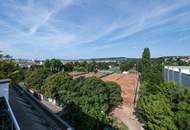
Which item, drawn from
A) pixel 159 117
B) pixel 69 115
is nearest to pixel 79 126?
pixel 69 115

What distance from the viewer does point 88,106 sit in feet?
73.2

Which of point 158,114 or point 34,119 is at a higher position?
point 34,119

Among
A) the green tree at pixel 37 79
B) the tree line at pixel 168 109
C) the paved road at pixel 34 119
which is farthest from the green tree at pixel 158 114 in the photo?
the green tree at pixel 37 79

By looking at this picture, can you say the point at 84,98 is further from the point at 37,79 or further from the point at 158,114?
the point at 37,79

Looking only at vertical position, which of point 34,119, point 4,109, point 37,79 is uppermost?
point 4,109

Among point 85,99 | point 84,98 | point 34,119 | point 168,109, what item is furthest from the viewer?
point 84,98

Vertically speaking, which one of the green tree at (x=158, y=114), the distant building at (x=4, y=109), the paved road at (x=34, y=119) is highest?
the distant building at (x=4, y=109)

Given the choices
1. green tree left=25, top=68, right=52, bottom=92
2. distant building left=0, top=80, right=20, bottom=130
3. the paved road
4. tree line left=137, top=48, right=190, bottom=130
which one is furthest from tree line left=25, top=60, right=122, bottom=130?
distant building left=0, top=80, right=20, bottom=130

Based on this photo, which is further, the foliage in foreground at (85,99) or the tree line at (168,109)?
the foliage in foreground at (85,99)

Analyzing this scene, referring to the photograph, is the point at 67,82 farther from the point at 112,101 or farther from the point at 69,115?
the point at 69,115

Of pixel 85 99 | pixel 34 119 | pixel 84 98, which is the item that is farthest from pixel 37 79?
pixel 34 119

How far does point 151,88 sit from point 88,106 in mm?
14056

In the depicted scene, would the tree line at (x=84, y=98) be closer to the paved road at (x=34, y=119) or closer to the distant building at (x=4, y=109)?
the paved road at (x=34, y=119)

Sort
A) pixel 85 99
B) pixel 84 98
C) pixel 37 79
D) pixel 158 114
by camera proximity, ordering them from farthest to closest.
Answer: pixel 37 79 < pixel 84 98 < pixel 85 99 < pixel 158 114
